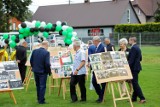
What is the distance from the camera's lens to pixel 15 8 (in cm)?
5694

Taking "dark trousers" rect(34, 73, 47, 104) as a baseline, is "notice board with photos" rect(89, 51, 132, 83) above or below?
above

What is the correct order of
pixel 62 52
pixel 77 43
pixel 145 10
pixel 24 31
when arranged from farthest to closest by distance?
pixel 145 10 → pixel 24 31 → pixel 62 52 → pixel 77 43

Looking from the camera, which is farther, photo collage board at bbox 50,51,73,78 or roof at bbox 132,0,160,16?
roof at bbox 132,0,160,16

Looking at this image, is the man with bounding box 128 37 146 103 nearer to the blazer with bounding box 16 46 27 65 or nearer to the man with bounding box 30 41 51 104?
the man with bounding box 30 41 51 104

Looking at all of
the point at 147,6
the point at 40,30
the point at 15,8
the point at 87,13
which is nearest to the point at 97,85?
the point at 40,30

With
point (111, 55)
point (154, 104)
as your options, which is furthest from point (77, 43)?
point (154, 104)

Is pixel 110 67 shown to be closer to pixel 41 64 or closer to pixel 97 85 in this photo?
pixel 97 85

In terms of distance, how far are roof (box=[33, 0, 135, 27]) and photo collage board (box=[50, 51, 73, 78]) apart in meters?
49.0

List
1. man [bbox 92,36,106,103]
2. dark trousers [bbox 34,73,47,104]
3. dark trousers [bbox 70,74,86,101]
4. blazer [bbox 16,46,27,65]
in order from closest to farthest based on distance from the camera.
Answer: dark trousers [bbox 34,73,47,104], dark trousers [bbox 70,74,86,101], man [bbox 92,36,106,103], blazer [bbox 16,46,27,65]

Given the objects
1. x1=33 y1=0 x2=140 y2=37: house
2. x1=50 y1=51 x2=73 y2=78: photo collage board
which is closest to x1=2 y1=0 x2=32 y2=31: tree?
x1=33 y1=0 x2=140 y2=37: house

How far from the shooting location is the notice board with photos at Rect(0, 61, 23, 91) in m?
11.7

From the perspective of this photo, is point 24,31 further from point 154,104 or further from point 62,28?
point 154,104

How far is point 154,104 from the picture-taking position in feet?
37.7

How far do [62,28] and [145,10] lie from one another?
62.3 metres
